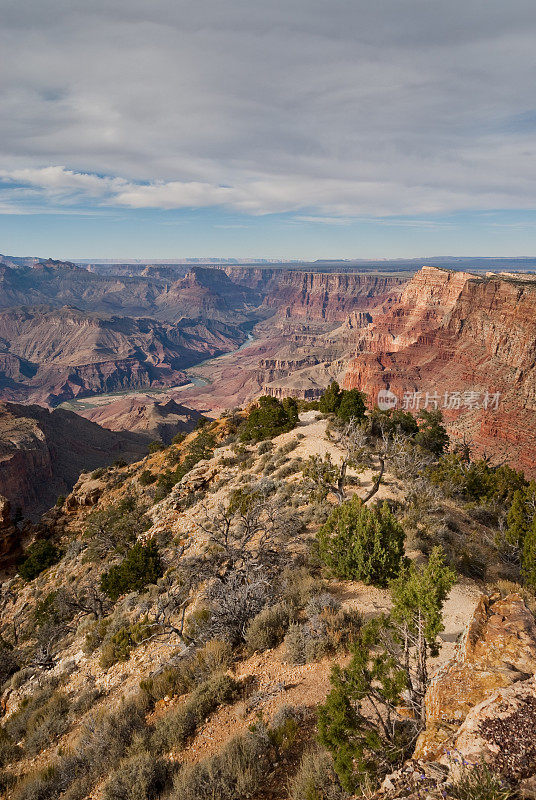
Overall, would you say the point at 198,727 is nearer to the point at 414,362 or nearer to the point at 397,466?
the point at 397,466

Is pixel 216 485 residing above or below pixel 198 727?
below

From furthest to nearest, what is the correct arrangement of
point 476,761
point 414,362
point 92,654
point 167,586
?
point 414,362 → point 167,586 → point 92,654 → point 476,761

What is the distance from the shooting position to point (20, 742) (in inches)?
423

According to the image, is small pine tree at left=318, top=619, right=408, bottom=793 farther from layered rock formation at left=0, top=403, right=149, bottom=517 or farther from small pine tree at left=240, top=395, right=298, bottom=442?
layered rock formation at left=0, top=403, right=149, bottom=517

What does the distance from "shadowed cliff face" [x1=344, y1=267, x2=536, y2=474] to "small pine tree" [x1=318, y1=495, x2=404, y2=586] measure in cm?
5938

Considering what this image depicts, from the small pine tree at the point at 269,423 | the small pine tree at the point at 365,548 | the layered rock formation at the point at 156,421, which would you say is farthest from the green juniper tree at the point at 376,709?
the layered rock formation at the point at 156,421

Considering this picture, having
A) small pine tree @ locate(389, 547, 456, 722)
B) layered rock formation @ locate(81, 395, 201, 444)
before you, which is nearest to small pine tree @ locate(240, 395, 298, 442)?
small pine tree @ locate(389, 547, 456, 722)

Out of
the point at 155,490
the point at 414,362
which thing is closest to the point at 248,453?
the point at 155,490

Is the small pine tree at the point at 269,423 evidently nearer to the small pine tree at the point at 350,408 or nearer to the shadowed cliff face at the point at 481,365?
the small pine tree at the point at 350,408

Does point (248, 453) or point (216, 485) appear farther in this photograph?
point (248, 453)

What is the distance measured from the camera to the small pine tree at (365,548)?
11.4 meters

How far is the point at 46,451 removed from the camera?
3068 inches

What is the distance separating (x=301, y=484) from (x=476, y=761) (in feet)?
51.2

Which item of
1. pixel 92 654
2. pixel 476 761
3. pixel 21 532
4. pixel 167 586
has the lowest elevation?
pixel 21 532
